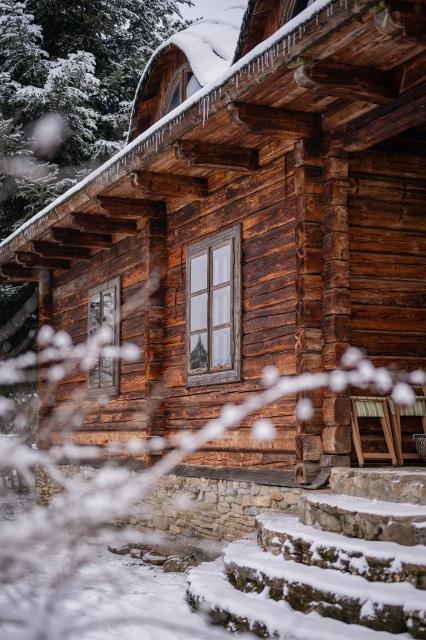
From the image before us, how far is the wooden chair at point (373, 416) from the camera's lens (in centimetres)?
689

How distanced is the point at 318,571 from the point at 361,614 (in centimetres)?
61

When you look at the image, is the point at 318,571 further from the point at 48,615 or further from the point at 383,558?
the point at 48,615

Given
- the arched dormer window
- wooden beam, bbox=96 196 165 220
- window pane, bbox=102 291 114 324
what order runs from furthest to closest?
1. window pane, bbox=102 291 114 324
2. the arched dormer window
3. wooden beam, bbox=96 196 165 220

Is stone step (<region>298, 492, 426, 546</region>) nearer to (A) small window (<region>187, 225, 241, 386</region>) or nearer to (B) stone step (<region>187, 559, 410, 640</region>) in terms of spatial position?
(B) stone step (<region>187, 559, 410, 640</region>)

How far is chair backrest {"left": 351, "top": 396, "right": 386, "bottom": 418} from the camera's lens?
6.97 meters

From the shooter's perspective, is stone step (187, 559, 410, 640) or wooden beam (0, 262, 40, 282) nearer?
stone step (187, 559, 410, 640)

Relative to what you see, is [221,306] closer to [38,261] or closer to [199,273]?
[199,273]

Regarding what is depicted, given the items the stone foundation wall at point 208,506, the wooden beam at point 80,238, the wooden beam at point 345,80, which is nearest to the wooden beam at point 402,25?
the wooden beam at point 345,80

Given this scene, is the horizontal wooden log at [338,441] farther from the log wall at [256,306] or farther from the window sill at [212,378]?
the window sill at [212,378]

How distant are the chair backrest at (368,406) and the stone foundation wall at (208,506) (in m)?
0.83

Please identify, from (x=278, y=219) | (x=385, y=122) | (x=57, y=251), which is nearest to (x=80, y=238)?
(x=57, y=251)

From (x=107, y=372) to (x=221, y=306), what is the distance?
135 inches

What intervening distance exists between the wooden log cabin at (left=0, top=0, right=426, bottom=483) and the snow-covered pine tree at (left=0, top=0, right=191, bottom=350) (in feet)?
25.2

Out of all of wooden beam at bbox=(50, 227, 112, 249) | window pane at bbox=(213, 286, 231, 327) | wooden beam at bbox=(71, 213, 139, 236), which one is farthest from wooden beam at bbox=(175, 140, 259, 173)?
wooden beam at bbox=(50, 227, 112, 249)
